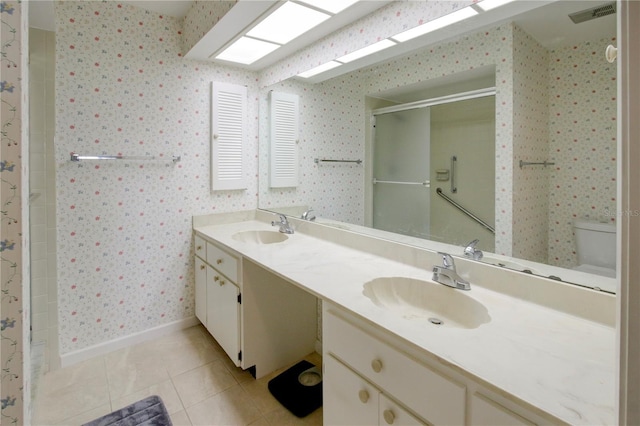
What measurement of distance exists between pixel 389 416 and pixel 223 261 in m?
1.40

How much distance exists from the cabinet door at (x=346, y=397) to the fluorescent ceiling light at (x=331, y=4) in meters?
1.67

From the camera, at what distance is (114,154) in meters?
2.16

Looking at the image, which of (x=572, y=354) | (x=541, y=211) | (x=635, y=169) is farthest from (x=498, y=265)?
(x=635, y=169)

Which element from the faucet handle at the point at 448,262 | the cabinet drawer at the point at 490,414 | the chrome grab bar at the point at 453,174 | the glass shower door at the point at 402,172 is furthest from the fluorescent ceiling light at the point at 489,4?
the cabinet drawer at the point at 490,414

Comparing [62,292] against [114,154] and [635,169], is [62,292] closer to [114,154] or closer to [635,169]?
[114,154]

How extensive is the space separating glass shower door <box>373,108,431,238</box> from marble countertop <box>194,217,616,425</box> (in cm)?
32

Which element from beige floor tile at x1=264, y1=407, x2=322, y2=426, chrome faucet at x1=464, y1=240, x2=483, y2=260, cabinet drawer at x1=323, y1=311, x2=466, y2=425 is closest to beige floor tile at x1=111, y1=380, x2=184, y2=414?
beige floor tile at x1=264, y1=407, x2=322, y2=426

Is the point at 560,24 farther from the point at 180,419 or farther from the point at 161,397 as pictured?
the point at 161,397

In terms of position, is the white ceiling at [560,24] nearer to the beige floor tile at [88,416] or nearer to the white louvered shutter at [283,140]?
the white louvered shutter at [283,140]

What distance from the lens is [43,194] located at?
197cm

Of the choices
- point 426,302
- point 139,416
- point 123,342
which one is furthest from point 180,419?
point 426,302

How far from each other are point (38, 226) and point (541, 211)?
2.68 m

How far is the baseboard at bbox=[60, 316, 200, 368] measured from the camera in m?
2.13

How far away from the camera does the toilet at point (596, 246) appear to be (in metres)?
0.99
